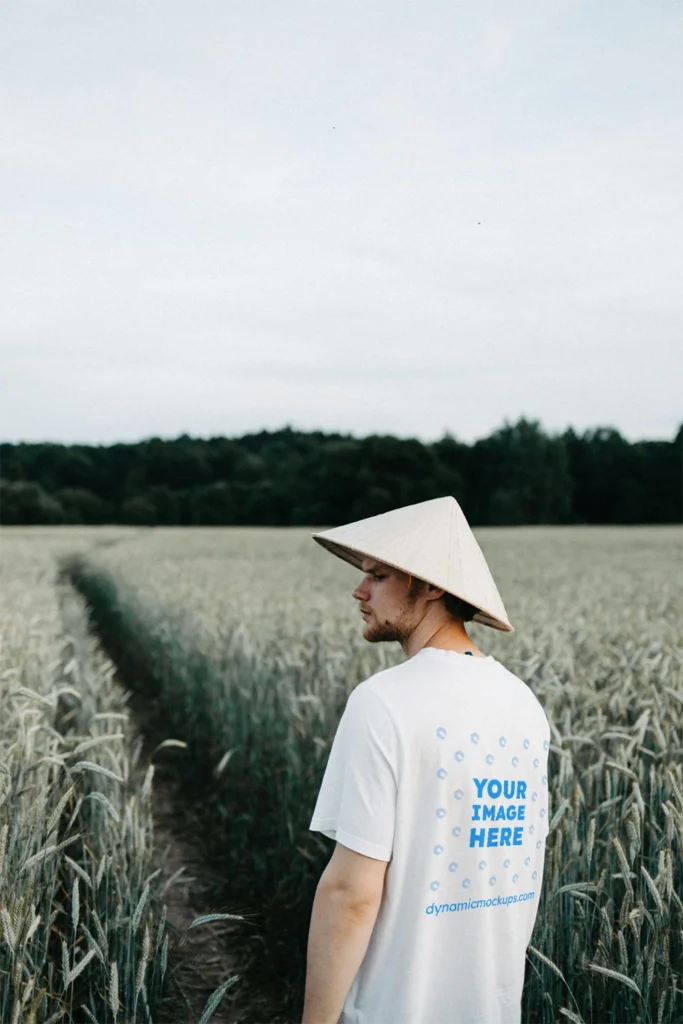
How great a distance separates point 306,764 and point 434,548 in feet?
9.86

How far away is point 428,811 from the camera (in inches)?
64.1

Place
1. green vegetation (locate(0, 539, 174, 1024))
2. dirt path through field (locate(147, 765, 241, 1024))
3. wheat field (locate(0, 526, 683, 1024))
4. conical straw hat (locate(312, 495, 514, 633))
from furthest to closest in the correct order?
dirt path through field (locate(147, 765, 241, 1024)), wheat field (locate(0, 526, 683, 1024)), green vegetation (locate(0, 539, 174, 1024)), conical straw hat (locate(312, 495, 514, 633))

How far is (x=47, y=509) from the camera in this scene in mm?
52562

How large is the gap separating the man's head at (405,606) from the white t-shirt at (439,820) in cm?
11

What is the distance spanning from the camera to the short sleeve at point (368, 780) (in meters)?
1.56

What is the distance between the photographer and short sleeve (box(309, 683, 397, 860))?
5.11 ft

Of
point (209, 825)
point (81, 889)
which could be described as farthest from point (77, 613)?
point (81, 889)

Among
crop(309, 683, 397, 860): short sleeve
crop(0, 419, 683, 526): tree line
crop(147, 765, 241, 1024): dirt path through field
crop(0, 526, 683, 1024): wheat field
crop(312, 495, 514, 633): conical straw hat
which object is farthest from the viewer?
crop(0, 419, 683, 526): tree line

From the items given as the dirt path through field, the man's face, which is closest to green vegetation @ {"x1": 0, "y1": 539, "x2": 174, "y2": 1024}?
the dirt path through field

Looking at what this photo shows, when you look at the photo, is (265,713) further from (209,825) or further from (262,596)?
Answer: (262,596)

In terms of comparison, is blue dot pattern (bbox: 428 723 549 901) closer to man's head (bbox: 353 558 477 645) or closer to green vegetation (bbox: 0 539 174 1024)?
man's head (bbox: 353 558 477 645)

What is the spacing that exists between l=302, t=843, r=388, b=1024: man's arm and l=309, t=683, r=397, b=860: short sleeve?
33mm

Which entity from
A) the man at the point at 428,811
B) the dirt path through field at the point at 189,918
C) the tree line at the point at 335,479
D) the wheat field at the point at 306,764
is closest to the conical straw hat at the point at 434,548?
the man at the point at 428,811

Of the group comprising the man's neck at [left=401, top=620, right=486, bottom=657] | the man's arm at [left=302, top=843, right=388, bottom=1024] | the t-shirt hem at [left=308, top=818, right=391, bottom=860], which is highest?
the man's neck at [left=401, top=620, right=486, bottom=657]
